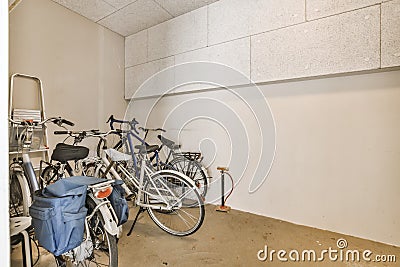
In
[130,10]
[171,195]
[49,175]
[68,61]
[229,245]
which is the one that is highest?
[130,10]

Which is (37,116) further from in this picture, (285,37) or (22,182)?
(285,37)

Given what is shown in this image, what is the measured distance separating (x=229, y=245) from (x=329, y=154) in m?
1.28

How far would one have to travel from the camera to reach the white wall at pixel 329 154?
196cm

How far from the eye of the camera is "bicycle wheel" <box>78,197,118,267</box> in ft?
4.48

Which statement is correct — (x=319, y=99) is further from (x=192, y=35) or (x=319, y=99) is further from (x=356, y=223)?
(x=192, y=35)

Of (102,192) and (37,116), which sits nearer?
(102,192)

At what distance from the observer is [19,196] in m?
1.81

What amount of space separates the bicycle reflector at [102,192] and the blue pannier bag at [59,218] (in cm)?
10

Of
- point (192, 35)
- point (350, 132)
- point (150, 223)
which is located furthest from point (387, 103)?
point (150, 223)

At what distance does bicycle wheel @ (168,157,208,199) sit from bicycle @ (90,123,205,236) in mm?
556

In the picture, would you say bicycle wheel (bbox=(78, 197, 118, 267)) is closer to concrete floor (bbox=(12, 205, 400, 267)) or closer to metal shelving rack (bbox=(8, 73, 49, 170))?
concrete floor (bbox=(12, 205, 400, 267))

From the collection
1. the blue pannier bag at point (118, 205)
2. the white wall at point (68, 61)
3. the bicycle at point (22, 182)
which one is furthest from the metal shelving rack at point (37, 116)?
the blue pannier bag at point (118, 205)

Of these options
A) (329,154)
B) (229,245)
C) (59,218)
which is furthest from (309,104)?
(59,218)
